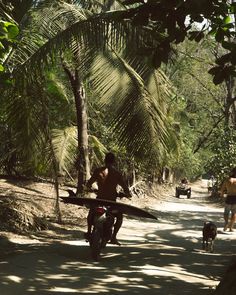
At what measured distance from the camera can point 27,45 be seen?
9039mm

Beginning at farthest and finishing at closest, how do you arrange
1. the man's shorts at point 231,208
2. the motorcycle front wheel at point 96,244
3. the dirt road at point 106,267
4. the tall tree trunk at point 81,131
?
the tall tree trunk at point 81,131 < the man's shorts at point 231,208 < the motorcycle front wheel at point 96,244 < the dirt road at point 106,267

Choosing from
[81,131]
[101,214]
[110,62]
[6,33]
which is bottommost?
[101,214]

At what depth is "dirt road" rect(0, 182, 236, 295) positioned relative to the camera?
6035 mm

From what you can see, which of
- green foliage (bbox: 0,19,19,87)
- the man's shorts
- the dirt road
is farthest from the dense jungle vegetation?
the man's shorts

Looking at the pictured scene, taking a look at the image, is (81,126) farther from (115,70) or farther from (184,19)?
(184,19)

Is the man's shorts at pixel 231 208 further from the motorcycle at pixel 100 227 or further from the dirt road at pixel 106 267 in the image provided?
the motorcycle at pixel 100 227

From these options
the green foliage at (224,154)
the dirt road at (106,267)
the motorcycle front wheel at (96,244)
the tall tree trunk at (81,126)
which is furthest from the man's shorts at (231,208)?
the green foliage at (224,154)

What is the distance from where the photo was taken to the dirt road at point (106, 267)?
604 cm

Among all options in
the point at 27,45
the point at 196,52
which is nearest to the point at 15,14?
the point at 27,45

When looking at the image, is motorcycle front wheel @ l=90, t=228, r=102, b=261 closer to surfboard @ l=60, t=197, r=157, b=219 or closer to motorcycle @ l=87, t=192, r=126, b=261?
motorcycle @ l=87, t=192, r=126, b=261

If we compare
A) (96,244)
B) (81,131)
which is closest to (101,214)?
(96,244)

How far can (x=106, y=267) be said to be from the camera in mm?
7203

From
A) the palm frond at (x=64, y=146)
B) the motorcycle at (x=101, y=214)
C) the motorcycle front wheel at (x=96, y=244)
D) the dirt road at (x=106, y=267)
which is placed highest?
the palm frond at (x=64, y=146)

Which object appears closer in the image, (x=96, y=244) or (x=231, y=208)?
(x=96, y=244)
